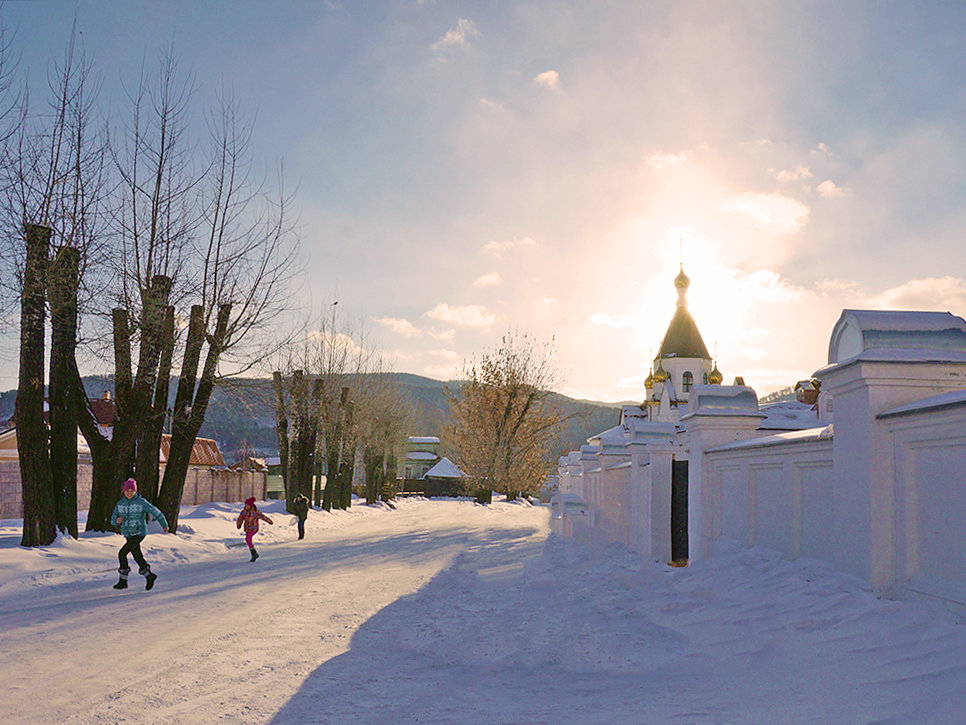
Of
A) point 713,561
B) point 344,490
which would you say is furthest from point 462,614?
point 344,490

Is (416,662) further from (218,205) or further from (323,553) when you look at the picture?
(218,205)

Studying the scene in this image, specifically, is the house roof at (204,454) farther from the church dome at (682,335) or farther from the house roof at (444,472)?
the church dome at (682,335)

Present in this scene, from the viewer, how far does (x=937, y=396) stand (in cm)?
492

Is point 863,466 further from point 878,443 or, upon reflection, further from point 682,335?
point 682,335

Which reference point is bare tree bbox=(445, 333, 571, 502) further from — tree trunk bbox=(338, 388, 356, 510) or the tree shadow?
the tree shadow

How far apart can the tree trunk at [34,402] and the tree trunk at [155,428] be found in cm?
317

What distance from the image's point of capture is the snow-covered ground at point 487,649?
185 inches

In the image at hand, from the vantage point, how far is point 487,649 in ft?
23.3

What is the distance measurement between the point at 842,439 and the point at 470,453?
4188 cm

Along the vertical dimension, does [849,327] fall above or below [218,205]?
below

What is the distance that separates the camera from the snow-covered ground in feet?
15.4

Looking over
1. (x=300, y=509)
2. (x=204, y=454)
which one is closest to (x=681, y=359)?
(x=204, y=454)

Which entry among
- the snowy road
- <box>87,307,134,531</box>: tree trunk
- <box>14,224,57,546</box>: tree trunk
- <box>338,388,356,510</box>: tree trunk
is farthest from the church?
<box>338,388,356,510</box>: tree trunk

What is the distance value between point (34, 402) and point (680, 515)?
11.2 meters
